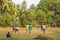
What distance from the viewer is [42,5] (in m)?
51.3

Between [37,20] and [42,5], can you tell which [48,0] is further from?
[37,20]

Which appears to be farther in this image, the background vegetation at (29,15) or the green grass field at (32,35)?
the background vegetation at (29,15)

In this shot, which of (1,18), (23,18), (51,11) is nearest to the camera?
(1,18)

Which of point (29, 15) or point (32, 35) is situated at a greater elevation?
point (29, 15)

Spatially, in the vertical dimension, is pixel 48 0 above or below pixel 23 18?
above

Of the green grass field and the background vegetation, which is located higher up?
the background vegetation

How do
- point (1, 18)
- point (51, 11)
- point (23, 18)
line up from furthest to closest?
point (51, 11) < point (23, 18) < point (1, 18)

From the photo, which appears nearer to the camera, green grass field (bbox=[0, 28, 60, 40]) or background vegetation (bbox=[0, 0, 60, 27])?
green grass field (bbox=[0, 28, 60, 40])

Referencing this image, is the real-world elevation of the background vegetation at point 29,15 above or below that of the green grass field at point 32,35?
above

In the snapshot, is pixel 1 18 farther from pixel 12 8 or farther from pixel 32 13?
pixel 32 13

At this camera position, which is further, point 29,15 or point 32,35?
point 29,15

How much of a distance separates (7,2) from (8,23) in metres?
3.89

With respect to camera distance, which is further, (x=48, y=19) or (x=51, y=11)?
(x=51, y=11)

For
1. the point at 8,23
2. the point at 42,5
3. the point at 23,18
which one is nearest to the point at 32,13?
the point at 23,18
